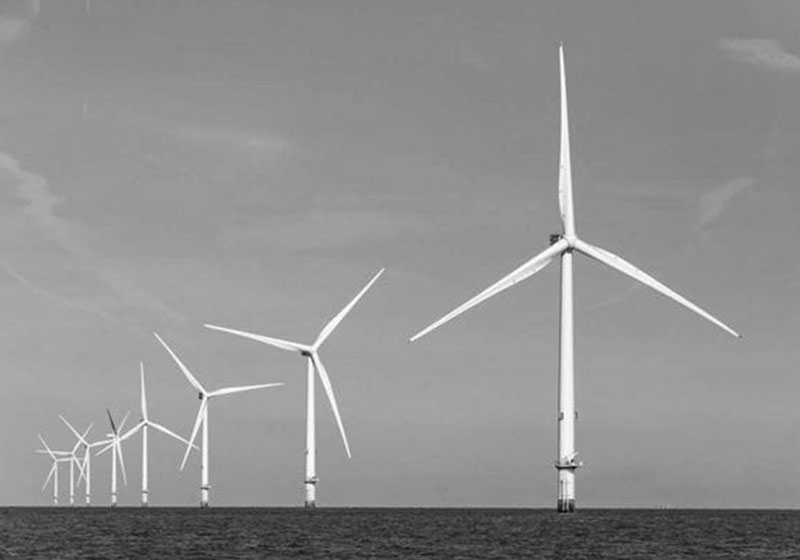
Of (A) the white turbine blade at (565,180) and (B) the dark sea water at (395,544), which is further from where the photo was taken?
(A) the white turbine blade at (565,180)

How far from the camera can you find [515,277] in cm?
13725

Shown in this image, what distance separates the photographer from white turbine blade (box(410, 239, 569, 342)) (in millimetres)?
122519

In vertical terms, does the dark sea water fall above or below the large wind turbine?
below

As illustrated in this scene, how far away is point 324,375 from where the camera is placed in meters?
193

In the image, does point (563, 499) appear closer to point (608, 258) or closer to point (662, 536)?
point (662, 536)

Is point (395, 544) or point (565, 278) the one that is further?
point (565, 278)

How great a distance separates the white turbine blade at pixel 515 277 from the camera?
123 meters

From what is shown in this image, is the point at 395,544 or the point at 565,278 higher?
the point at 565,278

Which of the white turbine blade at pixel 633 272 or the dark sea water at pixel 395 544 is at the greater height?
the white turbine blade at pixel 633 272

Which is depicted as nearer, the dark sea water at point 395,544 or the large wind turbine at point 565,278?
the dark sea water at point 395,544

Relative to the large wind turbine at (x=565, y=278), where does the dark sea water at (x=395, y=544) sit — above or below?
below

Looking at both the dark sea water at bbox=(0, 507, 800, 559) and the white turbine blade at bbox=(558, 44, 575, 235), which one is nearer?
the dark sea water at bbox=(0, 507, 800, 559)

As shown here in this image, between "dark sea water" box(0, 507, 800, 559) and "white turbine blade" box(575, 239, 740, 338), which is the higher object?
"white turbine blade" box(575, 239, 740, 338)

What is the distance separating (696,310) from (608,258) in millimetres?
21448
